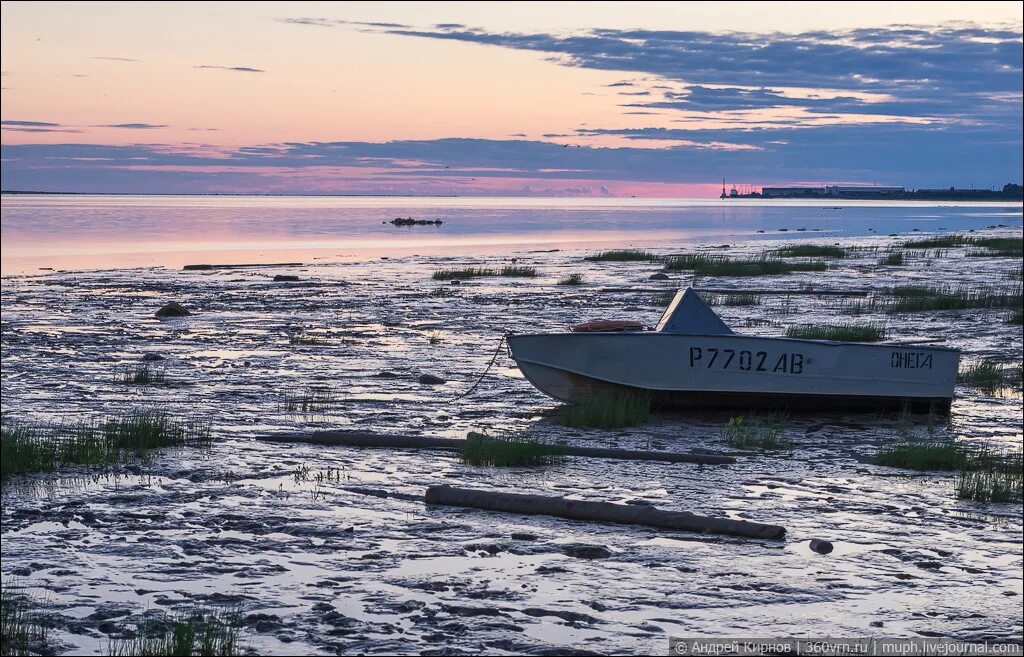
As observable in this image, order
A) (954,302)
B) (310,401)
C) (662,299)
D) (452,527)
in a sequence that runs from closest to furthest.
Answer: (452,527), (310,401), (954,302), (662,299)

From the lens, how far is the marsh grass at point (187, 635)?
6.00 meters

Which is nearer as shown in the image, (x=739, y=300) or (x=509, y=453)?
(x=509, y=453)

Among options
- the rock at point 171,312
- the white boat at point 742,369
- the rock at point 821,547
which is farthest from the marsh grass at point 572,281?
the rock at point 821,547

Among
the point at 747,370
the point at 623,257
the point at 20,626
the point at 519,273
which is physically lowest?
the point at 20,626

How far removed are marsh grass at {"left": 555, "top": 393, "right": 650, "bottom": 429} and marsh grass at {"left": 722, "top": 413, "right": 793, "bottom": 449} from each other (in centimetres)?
109

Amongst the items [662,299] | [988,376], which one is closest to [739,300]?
[662,299]

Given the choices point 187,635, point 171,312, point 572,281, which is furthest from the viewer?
point 572,281

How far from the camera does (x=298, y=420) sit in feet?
45.1

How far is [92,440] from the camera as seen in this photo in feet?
37.6

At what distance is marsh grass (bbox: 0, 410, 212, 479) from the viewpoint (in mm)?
10648

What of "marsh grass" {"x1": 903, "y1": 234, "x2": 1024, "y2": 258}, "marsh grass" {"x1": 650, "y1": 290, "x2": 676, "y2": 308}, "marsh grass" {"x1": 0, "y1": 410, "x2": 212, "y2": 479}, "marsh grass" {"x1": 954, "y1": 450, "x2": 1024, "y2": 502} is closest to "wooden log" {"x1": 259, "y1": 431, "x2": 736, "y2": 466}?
"marsh grass" {"x1": 0, "y1": 410, "x2": 212, "y2": 479}

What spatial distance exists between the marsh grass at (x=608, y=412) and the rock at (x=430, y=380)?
278 cm

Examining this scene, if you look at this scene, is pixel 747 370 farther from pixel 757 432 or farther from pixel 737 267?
pixel 737 267

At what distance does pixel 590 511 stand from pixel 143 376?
9.50 metres
